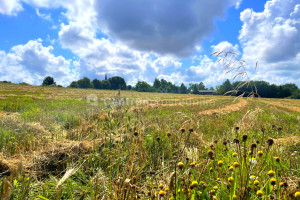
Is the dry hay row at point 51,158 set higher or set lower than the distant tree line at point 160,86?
lower

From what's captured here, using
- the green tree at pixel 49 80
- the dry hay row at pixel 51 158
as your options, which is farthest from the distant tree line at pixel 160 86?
the dry hay row at pixel 51 158

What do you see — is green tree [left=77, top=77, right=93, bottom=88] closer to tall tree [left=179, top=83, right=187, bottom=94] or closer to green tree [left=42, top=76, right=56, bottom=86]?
green tree [left=42, top=76, right=56, bottom=86]

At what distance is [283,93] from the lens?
87.2 m

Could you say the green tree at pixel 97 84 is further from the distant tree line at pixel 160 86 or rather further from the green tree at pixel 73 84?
the green tree at pixel 73 84

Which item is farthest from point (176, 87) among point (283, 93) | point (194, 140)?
point (194, 140)

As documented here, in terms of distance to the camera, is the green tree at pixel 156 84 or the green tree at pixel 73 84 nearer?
the green tree at pixel 73 84

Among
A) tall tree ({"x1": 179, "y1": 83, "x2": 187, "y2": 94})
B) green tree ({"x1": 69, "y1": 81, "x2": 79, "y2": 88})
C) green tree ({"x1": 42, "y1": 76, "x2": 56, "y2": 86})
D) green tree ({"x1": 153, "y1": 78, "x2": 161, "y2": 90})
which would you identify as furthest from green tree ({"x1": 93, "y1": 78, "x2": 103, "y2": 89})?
tall tree ({"x1": 179, "y1": 83, "x2": 187, "y2": 94})

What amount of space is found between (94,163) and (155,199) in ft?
4.87

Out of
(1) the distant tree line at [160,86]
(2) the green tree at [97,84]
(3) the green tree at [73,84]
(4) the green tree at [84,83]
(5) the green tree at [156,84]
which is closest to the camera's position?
(1) the distant tree line at [160,86]

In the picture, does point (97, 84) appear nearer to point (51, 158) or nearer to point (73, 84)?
point (73, 84)

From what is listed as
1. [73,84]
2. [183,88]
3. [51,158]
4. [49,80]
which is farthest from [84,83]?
[51,158]

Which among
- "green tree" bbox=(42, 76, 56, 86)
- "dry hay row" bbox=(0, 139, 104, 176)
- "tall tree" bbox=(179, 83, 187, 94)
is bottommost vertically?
"dry hay row" bbox=(0, 139, 104, 176)

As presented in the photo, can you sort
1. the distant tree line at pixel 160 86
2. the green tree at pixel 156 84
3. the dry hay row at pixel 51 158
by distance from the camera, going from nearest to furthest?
the dry hay row at pixel 51 158, the distant tree line at pixel 160 86, the green tree at pixel 156 84

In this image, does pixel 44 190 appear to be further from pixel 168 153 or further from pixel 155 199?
pixel 168 153
